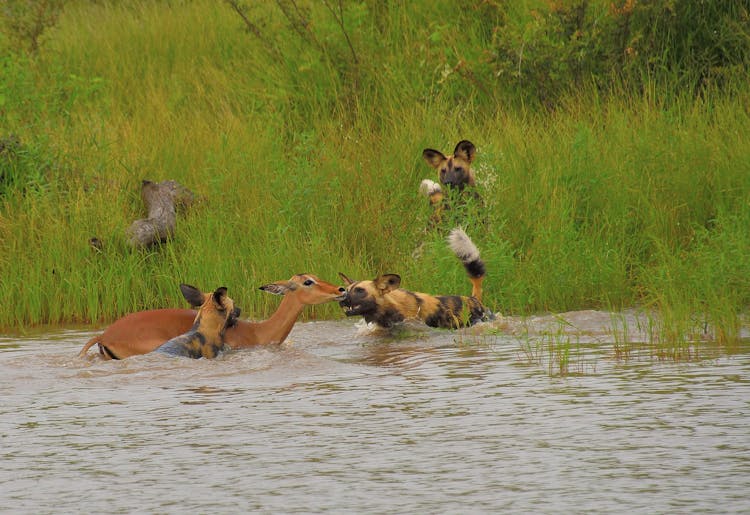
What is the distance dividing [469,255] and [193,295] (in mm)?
2133

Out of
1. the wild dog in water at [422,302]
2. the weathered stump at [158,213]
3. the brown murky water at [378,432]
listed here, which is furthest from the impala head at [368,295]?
the weathered stump at [158,213]

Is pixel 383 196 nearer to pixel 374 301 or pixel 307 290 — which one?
pixel 374 301

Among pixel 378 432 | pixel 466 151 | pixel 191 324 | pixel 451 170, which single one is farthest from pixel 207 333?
pixel 466 151

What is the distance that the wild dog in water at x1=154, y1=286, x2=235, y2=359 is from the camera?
9320mm

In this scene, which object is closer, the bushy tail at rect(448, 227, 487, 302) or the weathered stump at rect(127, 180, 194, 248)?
the bushy tail at rect(448, 227, 487, 302)

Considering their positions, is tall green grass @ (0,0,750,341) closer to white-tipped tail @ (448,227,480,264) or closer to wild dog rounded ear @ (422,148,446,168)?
wild dog rounded ear @ (422,148,446,168)

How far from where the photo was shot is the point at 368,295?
10336 millimetres

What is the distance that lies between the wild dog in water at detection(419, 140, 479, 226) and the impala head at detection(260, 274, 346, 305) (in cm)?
258

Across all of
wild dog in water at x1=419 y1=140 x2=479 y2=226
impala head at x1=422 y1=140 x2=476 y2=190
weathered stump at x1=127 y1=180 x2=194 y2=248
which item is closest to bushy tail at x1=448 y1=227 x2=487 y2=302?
wild dog in water at x1=419 y1=140 x2=479 y2=226

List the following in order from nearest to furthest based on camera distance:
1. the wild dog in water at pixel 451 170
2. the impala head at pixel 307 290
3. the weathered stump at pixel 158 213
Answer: the impala head at pixel 307 290 → the weathered stump at pixel 158 213 → the wild dog in water at pixel 451 170

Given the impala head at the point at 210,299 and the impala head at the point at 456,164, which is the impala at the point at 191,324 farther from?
the impala head at the point at 456,164

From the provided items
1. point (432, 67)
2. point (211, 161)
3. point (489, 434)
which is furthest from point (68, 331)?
point (432, 67)

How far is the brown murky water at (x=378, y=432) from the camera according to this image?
17.9 feet

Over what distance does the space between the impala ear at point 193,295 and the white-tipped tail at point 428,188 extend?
3.39 m
